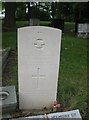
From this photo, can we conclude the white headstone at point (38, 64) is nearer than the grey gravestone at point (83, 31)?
Yes

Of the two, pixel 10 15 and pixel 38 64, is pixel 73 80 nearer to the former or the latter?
pixel 38 64

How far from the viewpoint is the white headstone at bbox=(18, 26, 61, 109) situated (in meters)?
4.11

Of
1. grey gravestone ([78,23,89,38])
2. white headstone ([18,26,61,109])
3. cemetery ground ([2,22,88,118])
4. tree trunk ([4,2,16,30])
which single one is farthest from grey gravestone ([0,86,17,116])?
tree trunk ([4,2,16,30])

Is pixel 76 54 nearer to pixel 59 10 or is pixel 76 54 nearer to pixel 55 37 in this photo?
pixel 55 37

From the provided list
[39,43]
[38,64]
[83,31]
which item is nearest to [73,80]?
[38,64]

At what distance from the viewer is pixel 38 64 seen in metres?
4.20

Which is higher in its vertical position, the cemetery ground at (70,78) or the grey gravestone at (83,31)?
the grey gravestone at (83,31)

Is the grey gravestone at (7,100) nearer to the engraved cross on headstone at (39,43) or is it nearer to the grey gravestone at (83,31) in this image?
the engraved cross on headstone at (39,43)

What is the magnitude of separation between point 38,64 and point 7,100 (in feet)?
2.31

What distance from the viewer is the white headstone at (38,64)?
162 inches

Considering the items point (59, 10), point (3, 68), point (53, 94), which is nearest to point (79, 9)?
point (59, 10)

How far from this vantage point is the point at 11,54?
844 cm

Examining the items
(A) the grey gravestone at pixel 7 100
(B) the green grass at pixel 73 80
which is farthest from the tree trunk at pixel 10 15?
(A) the grey gravestone at pixel 7 100

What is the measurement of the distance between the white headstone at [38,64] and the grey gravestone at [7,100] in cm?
19
